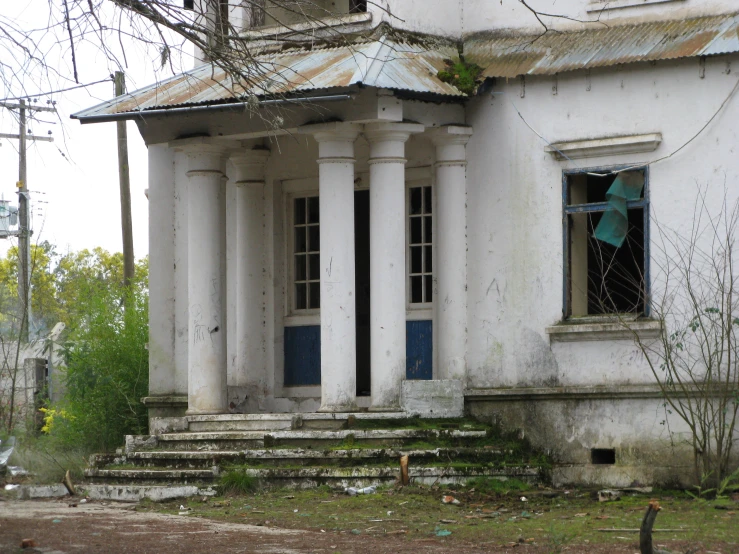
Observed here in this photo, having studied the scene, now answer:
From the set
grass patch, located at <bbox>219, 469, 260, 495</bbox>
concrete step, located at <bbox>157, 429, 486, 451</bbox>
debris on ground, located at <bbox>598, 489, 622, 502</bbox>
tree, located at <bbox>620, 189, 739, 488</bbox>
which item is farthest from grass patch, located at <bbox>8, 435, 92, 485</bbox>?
tree, located at <bbox>620, 189, 739, 488</bbox>

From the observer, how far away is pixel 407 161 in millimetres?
14297

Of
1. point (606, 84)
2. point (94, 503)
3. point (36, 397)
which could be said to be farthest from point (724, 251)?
point (36, 397)

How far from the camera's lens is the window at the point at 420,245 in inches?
566

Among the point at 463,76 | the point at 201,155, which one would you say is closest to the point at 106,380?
the point at 201,155

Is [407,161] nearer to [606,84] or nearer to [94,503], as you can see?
[606,84]

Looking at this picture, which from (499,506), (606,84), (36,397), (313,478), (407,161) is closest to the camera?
(499,506)

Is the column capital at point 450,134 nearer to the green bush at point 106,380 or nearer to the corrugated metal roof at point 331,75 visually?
the corrugated metal roof at point 331,75

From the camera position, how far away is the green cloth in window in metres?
13.0

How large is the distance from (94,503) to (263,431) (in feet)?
6.29

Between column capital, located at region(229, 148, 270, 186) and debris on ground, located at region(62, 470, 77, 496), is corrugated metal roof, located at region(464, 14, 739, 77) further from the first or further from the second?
debris on ground, located at region(62, 470, 77, 496)

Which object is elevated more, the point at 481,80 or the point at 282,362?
the point at 481,80

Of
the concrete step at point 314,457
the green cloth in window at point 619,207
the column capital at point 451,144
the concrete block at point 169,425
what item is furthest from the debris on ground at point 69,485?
the green cloth in window at point 619,207

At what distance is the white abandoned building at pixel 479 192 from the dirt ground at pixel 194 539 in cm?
327

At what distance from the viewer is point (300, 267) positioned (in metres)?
15.4
